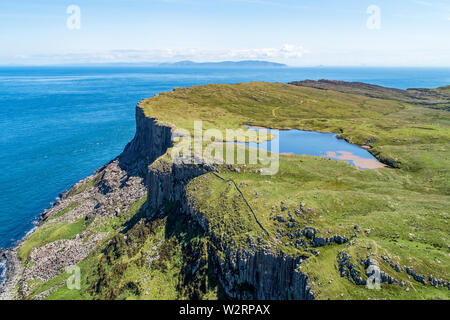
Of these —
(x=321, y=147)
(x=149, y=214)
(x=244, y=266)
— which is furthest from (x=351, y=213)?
(x=321, y=147)

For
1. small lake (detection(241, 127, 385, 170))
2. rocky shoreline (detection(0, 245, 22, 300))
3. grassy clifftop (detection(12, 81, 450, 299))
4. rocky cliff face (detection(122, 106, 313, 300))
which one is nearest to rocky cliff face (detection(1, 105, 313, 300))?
rocky cliff face (detection(122, 106, 313, 300))

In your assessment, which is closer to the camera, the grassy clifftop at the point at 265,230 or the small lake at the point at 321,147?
the grassy clifftop at the point at 265,230

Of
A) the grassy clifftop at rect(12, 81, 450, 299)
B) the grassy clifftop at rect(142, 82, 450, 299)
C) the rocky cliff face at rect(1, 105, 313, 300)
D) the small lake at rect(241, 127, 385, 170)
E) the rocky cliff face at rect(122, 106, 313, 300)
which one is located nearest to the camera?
the grassy clifftop at rect(142, 82, 450, 299)

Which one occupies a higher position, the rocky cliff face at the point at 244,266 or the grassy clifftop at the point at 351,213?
the grassy clifftop at the point at 351,213

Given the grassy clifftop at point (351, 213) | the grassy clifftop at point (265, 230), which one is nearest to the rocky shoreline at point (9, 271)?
the grassy clifftop at point (265, 230)

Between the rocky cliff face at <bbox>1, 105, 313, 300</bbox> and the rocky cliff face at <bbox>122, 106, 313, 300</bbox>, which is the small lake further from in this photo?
the rocky cliff face at <bbox>1, 105, 313, 300</bbox>

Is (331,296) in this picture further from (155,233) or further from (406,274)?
(155,233)

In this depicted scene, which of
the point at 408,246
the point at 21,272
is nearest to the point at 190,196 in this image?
the point at 408,246

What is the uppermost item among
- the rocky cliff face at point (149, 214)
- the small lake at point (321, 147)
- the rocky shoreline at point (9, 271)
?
the small lake at point (321, 147)

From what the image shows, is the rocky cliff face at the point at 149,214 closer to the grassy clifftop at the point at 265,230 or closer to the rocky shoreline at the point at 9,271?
the rocky shoreline at the point at 9,271
